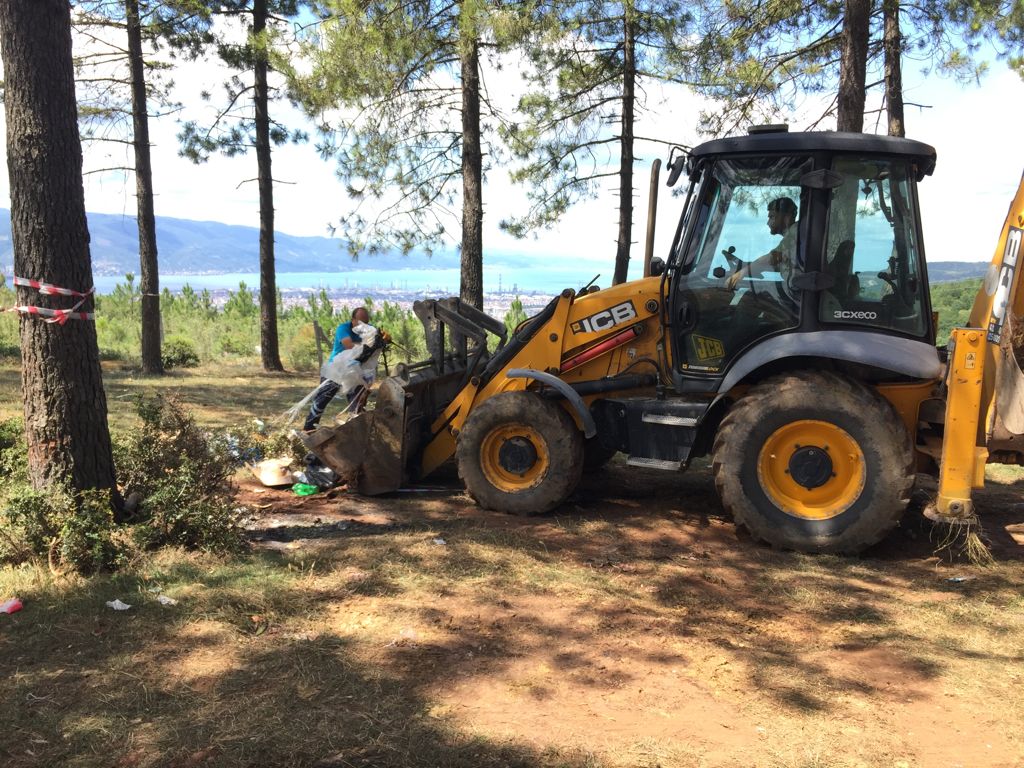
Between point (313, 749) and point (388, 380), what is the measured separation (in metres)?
3.97

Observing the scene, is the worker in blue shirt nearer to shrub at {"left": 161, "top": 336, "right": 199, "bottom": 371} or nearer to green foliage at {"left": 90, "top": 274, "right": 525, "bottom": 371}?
green foliage at {"left": 90, "top": 274, "right": 525, "bottom": 371}

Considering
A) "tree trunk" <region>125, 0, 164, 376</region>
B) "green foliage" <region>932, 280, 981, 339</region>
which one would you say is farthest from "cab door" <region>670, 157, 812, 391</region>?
"tree trunk" <region>125, 0, 164, 376</region>

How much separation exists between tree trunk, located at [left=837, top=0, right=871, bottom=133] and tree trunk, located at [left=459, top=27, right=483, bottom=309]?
4.69 m

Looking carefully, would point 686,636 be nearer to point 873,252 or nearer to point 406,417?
point 873,252

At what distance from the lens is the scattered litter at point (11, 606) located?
13.7 feet

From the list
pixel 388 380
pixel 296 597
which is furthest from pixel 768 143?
pixel 296 597

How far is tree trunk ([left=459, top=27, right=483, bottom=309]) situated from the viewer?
1119 cm

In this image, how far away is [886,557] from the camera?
5.43 m

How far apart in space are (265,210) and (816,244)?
12.7m

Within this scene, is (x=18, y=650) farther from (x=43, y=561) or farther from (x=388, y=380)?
(x=388, y=380)

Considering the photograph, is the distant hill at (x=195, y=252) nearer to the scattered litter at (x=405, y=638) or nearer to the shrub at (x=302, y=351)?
the shrub at (x=302, y=351)

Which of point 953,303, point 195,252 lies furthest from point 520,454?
point 195,252

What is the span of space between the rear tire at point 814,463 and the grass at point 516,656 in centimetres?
Answer: 22

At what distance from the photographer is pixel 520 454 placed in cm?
640
